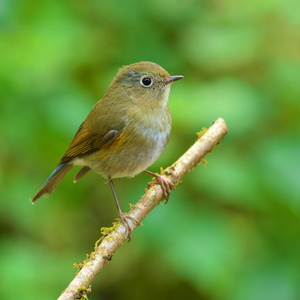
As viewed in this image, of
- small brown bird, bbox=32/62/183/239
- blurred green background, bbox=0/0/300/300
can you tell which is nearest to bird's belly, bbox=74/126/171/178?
small brown bird, bbox=32/62/183/239

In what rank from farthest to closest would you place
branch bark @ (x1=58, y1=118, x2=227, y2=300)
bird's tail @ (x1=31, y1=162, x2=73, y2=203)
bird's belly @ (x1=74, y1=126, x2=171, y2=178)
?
1. bird's tail @ (x1=31, y1=162, x2=73, y2=203)
2. bird's belly @ (x1=74, y1=126, x2=171, y2=178)
3. branch bark @ (x1=58, y1=118, x2=227, y2=300)

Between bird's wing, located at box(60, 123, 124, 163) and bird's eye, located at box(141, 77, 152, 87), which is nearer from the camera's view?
bird's wing, located at box(60, 123, 124, 163)

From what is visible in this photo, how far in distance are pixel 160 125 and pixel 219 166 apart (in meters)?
0.87

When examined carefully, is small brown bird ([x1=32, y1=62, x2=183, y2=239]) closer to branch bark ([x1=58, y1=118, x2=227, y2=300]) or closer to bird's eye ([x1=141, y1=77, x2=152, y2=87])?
bird's eye ([x1=141, y1=77, x2=152, y2=87])

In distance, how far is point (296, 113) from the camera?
167 inches

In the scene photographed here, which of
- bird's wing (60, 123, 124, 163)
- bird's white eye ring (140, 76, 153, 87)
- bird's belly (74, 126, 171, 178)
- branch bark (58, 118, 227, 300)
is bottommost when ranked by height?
branch bark (58, 118, 227, 300)

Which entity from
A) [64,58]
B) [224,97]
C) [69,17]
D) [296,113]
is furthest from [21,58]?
[296,113]

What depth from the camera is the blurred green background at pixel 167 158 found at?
136 inches

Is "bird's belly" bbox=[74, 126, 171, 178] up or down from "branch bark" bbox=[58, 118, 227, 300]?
up

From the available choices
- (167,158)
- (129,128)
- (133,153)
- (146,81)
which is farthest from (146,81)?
(167,158)

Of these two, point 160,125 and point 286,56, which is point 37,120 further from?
point 286,56

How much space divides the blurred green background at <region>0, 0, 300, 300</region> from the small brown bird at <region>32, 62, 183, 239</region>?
52 centimetres

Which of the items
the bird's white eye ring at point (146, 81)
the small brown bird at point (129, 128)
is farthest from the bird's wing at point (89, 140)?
the bird's white eye ring at point (146, 81)

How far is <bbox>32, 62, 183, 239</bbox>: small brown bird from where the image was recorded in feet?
9.74
